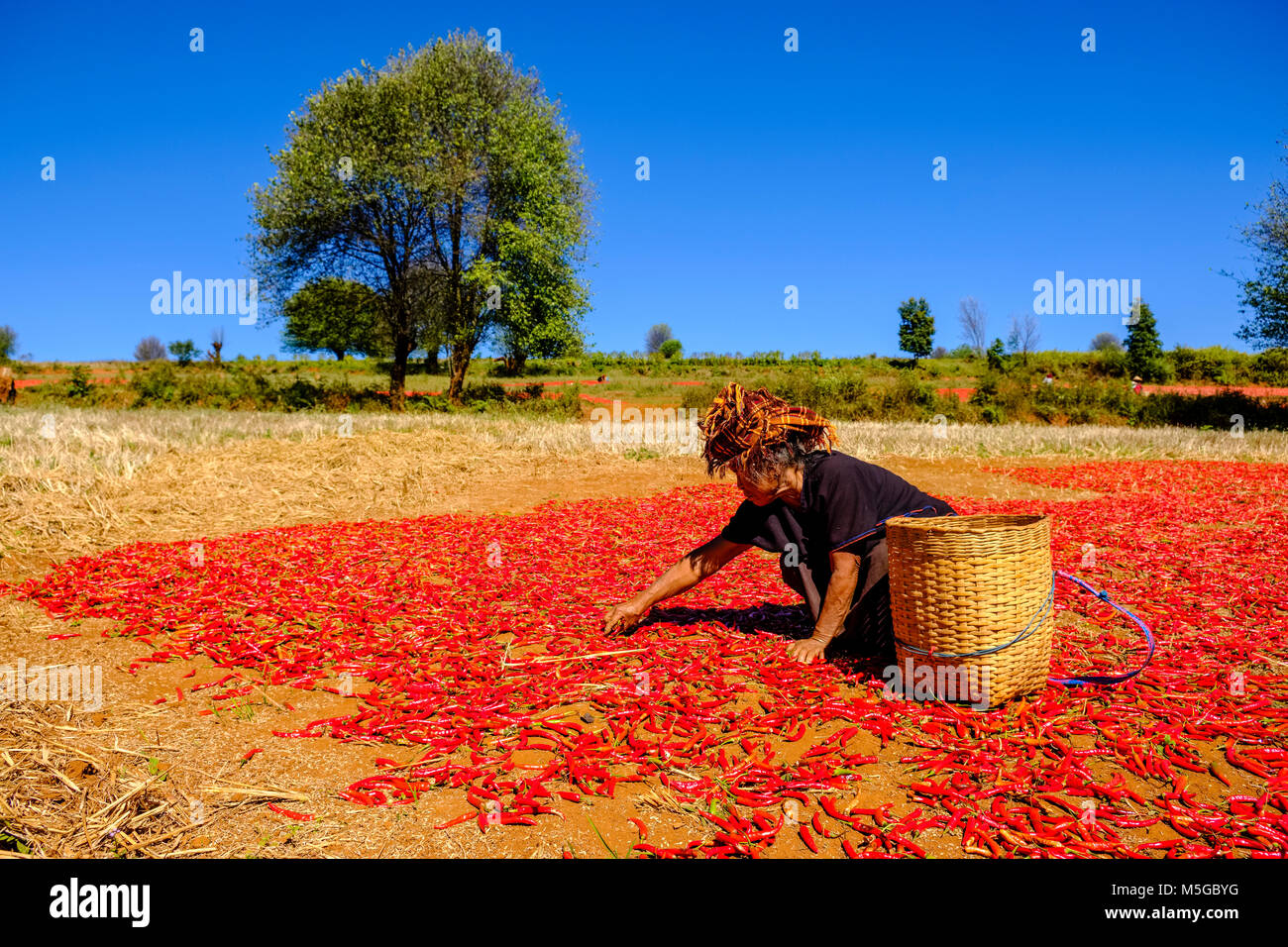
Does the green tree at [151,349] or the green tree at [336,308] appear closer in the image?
the green tree at [336,308]

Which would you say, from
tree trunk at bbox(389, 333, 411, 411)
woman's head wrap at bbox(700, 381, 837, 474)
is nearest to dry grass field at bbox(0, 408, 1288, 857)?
woman's head wrap at bbox(700, 381, 837, 474)

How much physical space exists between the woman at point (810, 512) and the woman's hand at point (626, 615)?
282mm

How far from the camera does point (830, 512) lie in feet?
14.9

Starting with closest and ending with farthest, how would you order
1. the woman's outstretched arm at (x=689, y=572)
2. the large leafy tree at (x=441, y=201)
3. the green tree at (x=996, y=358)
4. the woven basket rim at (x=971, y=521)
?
the woven basket rim at (x=971, y=521), the woman's outstretched arm at (x=689, y=572), the large leafy tree at (x=441, y=201), the green tree at (x=996, y=358)

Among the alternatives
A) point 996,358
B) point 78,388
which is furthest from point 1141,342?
point 78,388

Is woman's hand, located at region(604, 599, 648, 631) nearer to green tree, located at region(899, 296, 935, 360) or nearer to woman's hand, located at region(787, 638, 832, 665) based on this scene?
woman's hand, located at region(787, 638, 832, 665)

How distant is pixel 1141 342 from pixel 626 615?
5727 cm

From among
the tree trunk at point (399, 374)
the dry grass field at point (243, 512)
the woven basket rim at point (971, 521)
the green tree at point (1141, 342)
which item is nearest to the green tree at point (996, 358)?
the green tree at point (1141, 342)

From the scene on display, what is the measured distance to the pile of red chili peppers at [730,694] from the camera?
10.9 ft

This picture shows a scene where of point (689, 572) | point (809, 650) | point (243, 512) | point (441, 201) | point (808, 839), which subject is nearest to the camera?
point (808, 839)

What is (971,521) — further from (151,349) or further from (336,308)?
(151,349)

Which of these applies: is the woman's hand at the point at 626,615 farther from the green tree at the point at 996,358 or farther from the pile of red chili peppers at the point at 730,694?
the green tree at the point at 996,358

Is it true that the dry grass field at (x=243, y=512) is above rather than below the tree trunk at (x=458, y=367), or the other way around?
below

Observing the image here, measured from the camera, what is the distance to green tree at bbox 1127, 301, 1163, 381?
47094 millimetres
